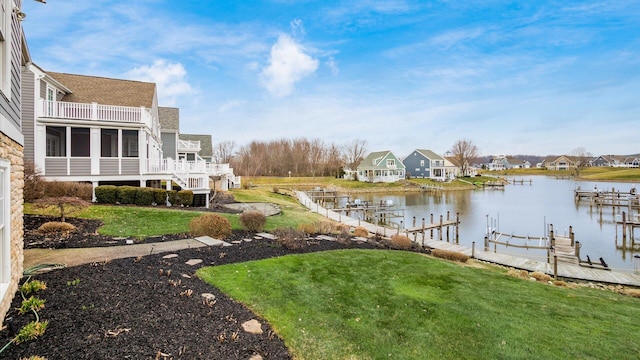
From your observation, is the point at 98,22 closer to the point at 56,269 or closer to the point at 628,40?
the point at 56,269

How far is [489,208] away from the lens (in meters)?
36.4

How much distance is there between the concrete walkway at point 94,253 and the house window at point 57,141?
12.2m

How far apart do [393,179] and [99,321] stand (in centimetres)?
6398

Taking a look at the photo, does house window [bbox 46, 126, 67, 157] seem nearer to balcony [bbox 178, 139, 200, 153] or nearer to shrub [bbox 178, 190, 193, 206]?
shrub [bbox 178, 190, 193, 206]

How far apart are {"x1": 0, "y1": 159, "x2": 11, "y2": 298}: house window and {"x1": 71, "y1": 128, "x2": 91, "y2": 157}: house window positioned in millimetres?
14952

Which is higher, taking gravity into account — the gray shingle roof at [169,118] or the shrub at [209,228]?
the gray shingle roof at [169,118]

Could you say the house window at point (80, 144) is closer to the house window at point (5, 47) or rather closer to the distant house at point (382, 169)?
the house window at point (5, 47)

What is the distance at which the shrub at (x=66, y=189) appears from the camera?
1238 centimetres

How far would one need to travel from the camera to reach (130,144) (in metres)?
18.8

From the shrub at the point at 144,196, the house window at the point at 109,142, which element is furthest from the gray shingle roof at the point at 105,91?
the shrub at the point at 144,196

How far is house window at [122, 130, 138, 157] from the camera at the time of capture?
18.2 metres

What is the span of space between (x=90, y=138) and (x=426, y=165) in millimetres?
68041

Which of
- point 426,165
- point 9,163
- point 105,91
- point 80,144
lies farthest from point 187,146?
point 426,165

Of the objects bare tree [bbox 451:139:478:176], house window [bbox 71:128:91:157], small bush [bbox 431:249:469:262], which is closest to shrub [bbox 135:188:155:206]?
house window [bbox 71:128:91:157]
